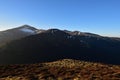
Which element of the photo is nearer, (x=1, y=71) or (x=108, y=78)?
(x=108, y=78)

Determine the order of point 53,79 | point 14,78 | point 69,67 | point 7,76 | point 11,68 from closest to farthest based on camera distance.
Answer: point 53,79
point 14,78
point 7,76
point 69,67
point 11,68

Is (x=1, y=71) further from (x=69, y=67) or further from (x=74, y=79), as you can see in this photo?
(x=74, y=79)

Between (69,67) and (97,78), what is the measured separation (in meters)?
10.6

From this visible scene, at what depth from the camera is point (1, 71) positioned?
1767 inches

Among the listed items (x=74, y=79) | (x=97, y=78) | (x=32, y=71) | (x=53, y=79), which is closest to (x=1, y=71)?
(x=32, y=71)

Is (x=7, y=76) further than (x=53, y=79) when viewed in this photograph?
Yes

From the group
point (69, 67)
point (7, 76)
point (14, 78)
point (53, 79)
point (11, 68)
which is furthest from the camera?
point (11, 68)

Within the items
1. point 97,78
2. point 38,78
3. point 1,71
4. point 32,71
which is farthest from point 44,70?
point 97,78

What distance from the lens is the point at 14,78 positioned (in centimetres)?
3784

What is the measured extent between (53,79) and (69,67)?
8764 millimetres

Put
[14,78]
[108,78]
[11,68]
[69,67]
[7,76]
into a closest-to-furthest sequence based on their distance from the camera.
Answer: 1. [108,78]
2. [14,78]
3. [7,76]
4. [69,67]
5. [11,68]

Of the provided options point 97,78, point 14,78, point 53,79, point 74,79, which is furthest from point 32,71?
point 97,78

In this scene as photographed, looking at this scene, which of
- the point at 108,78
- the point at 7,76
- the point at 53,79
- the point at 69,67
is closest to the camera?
the point at 108,78

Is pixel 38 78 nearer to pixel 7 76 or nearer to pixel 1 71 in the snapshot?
pixel 7 76
